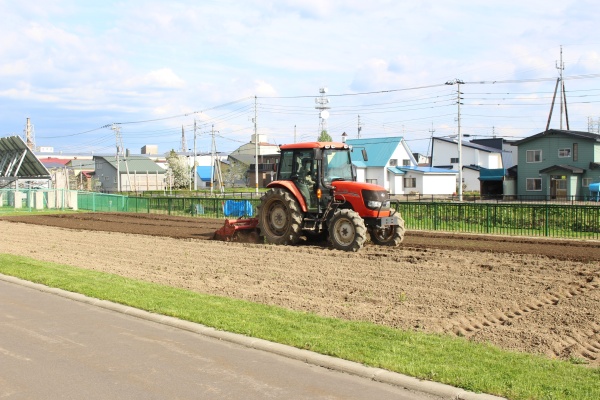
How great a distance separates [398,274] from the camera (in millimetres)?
13453

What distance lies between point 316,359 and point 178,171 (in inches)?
3724

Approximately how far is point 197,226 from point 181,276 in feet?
50.2

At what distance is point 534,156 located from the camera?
5825cm

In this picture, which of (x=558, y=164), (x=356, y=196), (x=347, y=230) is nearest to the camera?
(x=347, y=230)

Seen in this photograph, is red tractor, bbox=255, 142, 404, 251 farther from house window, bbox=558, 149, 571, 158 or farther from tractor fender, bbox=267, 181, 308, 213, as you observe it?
house window, bbox=558, 149, 571, 158

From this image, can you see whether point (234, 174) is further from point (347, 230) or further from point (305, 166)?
point (347, 230)

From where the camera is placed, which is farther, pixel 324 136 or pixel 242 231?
pixel 324 136

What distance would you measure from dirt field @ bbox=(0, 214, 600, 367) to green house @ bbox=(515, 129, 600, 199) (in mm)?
36821

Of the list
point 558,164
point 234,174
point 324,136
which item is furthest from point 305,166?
point 234,174

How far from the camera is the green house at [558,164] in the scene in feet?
179

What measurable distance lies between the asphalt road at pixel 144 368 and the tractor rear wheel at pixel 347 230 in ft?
27.3

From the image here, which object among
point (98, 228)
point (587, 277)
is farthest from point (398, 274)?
point (98, 228)

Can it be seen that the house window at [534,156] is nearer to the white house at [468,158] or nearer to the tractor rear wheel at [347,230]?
the white house at [468,158]

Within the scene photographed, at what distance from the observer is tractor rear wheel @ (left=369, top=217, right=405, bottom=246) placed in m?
18.2
